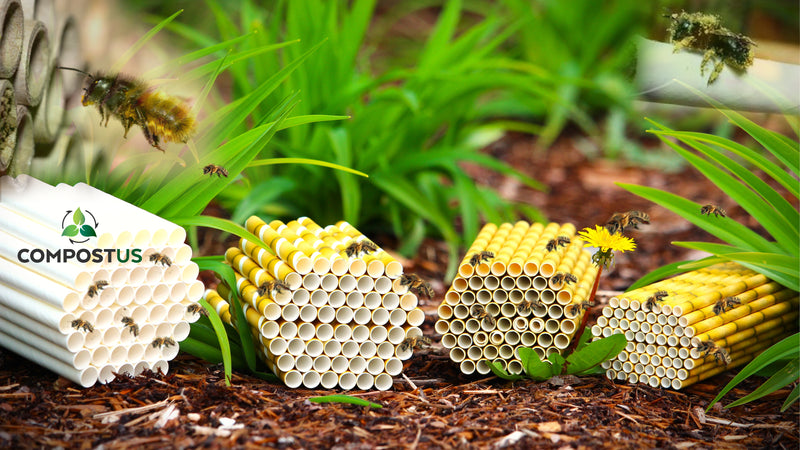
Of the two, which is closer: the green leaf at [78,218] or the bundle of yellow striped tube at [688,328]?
the green leaf at [78,218]

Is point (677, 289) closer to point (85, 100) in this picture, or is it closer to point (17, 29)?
point (85, 100)

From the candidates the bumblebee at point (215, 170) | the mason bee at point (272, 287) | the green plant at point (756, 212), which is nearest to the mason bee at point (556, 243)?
the green plant at point (756, 212)

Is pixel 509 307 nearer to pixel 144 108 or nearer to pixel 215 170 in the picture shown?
pixel 215 170

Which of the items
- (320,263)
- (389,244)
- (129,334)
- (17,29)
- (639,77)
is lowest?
(129,334)

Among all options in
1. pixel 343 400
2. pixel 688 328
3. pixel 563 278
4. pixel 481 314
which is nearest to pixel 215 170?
pixel 343 400

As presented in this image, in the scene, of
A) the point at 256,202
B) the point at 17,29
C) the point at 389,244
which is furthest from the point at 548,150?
the point at 17,29

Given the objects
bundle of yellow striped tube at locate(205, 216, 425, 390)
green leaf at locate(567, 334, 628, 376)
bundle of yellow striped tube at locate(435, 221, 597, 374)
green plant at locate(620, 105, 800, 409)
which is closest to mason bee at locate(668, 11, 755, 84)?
green plant at locate(620, 105, 800, 409)

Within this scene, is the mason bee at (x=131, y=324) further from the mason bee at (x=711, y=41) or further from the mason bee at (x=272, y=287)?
the mason bee at (x=711, y=41)
